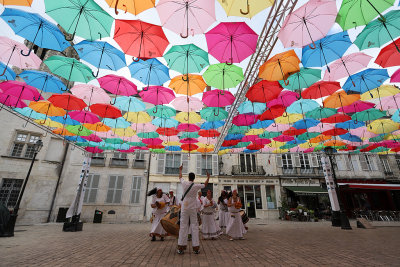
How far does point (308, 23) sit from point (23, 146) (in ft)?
61.0

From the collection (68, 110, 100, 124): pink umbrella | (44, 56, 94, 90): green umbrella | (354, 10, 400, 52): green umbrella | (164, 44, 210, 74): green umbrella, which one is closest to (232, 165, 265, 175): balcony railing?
(68, 110, 100, 124): pink umbrella

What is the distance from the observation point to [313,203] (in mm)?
19328

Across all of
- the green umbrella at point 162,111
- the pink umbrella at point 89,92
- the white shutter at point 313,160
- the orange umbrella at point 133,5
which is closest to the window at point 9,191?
the pink umbrella at point 89,92

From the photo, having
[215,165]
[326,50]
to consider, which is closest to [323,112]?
[326,50]

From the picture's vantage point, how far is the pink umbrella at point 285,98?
7281 millimetres

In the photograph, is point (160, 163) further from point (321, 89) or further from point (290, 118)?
point (321, 89)

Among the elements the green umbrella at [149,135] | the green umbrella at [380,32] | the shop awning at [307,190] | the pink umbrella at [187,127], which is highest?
the green umbrella at [380,32]

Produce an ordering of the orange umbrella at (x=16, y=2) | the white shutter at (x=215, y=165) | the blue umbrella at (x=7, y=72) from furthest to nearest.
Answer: the white shutter at (x=215, y=165) < the blue umbrella at (x=7, y=72) < the orange umbrella at (x=16, y=2)

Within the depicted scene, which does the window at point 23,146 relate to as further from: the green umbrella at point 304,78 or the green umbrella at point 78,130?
the green umbrella at point 304,78

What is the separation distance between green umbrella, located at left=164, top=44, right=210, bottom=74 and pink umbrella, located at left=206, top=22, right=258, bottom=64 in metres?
0.43

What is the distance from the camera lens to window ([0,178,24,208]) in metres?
12.5

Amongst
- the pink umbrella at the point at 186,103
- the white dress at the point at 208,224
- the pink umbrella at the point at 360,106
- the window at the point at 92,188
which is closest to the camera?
the white dress at the point at 208,224

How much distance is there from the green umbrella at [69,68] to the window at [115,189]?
1316cm

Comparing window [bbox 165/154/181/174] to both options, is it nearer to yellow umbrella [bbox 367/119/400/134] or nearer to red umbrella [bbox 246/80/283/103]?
red umbrella [bbox 246/80/283/103]
